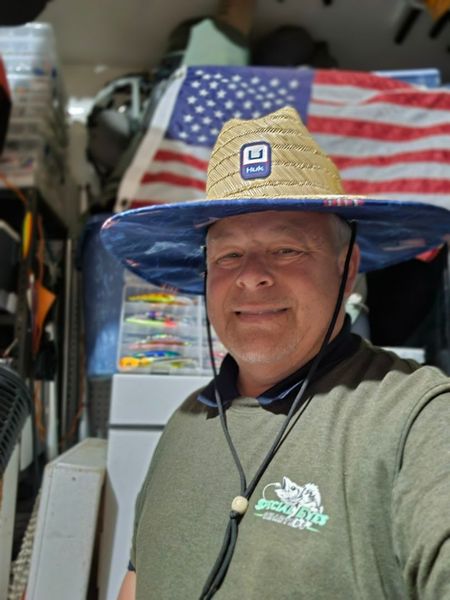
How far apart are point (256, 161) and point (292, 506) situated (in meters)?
0.52

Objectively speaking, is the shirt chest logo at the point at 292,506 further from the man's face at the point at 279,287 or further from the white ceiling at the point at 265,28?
the white ceiling at the point at 265,28

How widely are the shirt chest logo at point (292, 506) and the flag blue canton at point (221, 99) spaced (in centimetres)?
130

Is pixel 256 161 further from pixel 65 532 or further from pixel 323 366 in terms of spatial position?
pixel 65 532

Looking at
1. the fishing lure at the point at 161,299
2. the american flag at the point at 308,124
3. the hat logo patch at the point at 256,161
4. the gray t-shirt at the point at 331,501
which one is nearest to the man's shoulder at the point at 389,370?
the gray t-shirt at the point at 331,501

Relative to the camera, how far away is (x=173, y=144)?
1.77m

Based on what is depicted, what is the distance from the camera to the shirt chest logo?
0.66 meters

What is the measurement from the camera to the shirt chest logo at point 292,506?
66 cm

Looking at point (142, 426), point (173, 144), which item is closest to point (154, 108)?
point (173, 144)

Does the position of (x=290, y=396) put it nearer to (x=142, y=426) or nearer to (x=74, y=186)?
(x=142, y=426)

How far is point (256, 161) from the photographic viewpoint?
87 cm

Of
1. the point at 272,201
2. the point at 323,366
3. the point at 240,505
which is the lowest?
the point at 240,505

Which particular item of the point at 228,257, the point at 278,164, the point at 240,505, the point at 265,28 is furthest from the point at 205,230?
the point at 265,28

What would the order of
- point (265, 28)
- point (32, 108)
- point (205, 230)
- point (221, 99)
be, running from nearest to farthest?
point (205, 230) → point (221, 99) → point (32, 108) → point (265, 28)

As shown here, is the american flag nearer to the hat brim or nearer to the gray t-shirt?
the hat brim
